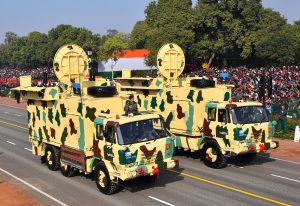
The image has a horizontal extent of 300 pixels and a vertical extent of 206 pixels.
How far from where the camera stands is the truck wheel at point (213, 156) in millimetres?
18047

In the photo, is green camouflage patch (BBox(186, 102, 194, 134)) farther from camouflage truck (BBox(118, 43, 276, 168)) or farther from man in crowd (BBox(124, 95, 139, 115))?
man in crowd (BBox(124, 95, 139, 115))

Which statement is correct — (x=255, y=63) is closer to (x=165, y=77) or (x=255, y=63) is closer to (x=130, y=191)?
(x=165, y=77)

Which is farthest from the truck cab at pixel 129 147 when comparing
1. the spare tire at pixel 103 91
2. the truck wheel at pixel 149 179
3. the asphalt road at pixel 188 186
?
the spare tire at pixel 103 91

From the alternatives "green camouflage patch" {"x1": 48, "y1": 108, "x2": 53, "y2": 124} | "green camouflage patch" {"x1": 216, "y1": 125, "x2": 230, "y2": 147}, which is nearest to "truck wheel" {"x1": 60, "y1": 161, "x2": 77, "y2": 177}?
"green camouflage patch" {"x1": 48, "y1": 108, "x2": 53, "y2": 124}

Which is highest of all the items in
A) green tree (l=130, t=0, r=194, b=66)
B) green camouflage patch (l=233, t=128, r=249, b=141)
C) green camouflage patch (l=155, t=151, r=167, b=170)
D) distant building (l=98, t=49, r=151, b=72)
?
green tree (l=130, t=0, r=194, b=66)

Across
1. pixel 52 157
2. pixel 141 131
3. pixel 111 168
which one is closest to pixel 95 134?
pixel 111 168

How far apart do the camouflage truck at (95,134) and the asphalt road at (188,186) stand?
62cm

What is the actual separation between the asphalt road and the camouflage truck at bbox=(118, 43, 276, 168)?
912 mm

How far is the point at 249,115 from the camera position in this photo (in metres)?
17.7

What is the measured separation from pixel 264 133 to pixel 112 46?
223ft

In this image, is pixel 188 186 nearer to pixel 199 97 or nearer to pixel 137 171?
pixel 137 171

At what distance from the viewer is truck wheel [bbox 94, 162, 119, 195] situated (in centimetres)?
1490

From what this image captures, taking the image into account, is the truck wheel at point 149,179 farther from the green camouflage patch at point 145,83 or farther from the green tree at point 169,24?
the green tree at point 169,24

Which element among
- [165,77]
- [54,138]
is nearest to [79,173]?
[54,138]
